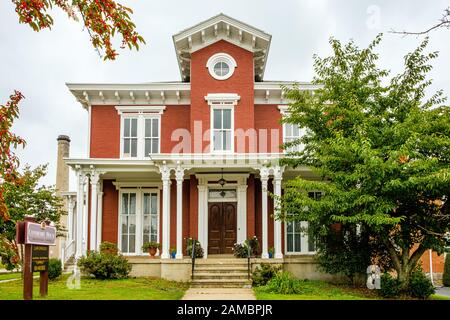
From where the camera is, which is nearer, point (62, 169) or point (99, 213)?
point (99, 213)

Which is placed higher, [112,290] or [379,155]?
[379,155]

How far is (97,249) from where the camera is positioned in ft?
64.0

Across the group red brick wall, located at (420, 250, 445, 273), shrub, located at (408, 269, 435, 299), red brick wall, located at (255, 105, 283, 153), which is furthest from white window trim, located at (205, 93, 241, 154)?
red brick wall, located at (420, 250, 445, 273)

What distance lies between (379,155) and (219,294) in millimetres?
5693

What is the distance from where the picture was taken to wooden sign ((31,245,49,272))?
10.9 m

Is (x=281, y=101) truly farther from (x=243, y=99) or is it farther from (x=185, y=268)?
(x=185, y=268)

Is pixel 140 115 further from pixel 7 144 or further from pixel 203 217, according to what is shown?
pixel 7 144

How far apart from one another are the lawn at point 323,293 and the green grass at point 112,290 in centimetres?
232

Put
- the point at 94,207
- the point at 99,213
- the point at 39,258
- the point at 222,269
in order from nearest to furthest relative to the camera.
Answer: the point at 39,258 < the point at 222,269 < the point at 94,207 < the point at 99,213

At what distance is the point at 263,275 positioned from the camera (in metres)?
15.8

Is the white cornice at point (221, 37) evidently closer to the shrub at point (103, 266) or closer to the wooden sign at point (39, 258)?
the shrub at point (103, 266)

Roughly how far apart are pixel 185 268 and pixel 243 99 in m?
6.96

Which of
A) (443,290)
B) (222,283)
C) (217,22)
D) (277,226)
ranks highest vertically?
(217,22)

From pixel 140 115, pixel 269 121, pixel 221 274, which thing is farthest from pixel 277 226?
pixel 140 115
